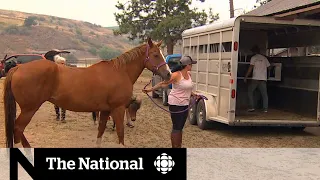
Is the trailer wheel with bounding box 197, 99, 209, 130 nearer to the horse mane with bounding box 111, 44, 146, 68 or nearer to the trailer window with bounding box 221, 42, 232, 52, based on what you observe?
the trailer window with bounding box 221, 42, 232, 52

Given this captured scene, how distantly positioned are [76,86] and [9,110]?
3.56ft

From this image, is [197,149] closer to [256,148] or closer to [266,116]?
[256,148]

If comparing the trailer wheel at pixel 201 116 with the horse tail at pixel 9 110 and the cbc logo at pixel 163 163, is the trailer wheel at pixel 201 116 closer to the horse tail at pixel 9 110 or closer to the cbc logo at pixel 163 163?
the horse tail at pixel 9 110

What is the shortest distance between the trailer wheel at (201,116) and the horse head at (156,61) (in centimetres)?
309

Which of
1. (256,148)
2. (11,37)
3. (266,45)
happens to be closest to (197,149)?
(256,148)

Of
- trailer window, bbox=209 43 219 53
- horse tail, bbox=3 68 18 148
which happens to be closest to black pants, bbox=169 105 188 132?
horse tail, bbox=3 68 18 148

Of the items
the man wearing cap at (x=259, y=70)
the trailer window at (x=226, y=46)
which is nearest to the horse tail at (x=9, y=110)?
the trailer window at (x=226, y=46)

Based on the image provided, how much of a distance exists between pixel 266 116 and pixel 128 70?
432cm

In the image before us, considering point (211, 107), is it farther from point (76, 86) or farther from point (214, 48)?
point (76, 86)

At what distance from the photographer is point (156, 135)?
8.88 m

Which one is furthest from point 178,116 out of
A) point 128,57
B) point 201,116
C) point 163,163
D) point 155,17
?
point 155,17

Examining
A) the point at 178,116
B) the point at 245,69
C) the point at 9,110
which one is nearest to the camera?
the point at 9,110

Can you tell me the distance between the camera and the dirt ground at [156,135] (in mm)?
7910

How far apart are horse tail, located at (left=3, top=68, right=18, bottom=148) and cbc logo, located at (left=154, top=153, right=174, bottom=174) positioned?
3.11 metres
